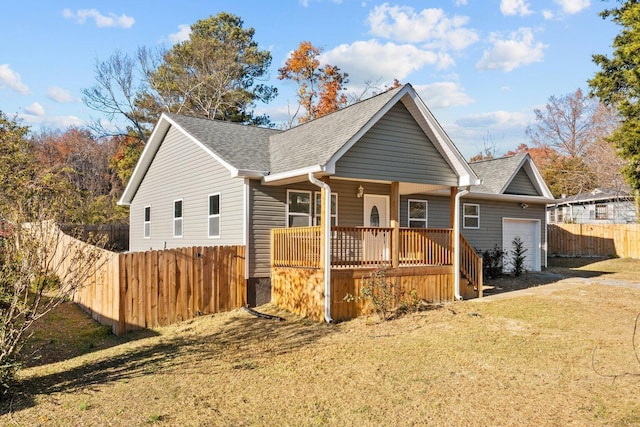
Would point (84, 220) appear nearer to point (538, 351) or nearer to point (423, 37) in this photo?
point (423, 37)

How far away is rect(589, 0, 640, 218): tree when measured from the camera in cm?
1377

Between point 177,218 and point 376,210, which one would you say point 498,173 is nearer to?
point 376,210

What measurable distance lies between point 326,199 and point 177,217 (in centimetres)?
702

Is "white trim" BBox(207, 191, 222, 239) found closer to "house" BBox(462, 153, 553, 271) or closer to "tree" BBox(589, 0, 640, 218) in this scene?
"house" BBox(462, 153, 553, 271)

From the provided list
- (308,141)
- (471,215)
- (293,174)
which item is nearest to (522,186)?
(471,215)

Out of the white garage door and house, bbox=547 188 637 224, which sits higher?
house, bbox=547 188 637 224

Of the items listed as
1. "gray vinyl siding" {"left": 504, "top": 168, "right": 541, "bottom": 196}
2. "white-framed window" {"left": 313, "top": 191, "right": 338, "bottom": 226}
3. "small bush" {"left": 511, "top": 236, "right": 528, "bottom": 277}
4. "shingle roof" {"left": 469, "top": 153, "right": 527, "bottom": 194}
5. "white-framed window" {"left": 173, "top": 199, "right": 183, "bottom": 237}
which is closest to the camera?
"white-framed window" {"left": 313, "top": 191, "right": 338, "bottom": 226}

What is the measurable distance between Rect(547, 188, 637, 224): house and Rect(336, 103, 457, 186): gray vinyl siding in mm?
27118

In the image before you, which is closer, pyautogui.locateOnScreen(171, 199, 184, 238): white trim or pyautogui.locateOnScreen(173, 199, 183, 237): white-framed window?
pyautogui.locateOnScreen(171, 199, 184, 238): white trim

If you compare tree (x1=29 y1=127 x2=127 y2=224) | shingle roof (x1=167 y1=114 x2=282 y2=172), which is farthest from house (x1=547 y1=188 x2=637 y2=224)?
tree (x1=29 y1=127 x2=127 y2=224)

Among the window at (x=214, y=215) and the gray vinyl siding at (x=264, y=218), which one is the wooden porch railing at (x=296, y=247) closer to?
the gray vinyl siding at (x=264, y=218)

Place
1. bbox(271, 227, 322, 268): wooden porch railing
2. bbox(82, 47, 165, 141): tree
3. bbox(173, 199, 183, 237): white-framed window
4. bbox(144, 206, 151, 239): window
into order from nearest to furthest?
bbox(271, 227, 322, 268): wooden porch railing → bbox(173, 199, 183, 237): white-framed window → bbox(144, 206, 151, 239): window → bbox(82, 47, 165, 141): tree

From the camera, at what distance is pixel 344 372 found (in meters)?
6.77

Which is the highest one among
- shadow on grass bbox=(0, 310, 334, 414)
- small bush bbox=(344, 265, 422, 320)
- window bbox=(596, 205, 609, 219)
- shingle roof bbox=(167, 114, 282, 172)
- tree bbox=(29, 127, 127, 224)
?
tree bbox=(29, 127, 127, 224)
